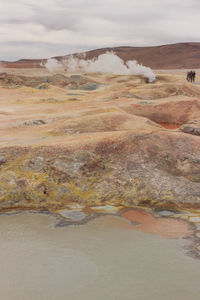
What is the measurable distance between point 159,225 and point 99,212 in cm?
112

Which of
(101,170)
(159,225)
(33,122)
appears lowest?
(159,225)

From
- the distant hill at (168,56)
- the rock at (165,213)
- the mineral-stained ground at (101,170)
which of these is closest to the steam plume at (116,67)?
the mineral-stained ground at (101,170)

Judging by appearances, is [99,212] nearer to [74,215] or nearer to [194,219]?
[74,215]

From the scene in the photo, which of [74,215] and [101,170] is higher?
[101,170]

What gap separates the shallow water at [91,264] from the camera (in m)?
4.20

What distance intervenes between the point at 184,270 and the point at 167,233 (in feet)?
3.74

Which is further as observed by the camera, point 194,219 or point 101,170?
point 101,170

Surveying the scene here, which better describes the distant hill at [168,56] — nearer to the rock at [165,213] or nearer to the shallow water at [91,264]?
the rock at [165,213]

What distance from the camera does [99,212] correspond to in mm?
6551

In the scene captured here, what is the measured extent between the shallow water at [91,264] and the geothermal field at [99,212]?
0.04 feet

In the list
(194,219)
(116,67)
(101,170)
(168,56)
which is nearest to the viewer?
(194,219)

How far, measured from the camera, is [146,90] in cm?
2089

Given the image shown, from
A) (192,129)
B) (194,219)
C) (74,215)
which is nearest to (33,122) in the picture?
(192,129)

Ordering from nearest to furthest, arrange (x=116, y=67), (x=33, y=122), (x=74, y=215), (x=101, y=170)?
(x=74, y=215), (x=101, y=170), (x=33, y=122), (x=116, y=67)
